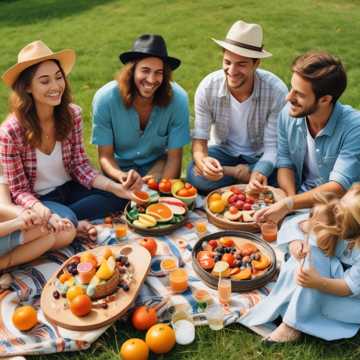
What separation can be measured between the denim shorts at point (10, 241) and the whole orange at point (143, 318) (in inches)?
41.8

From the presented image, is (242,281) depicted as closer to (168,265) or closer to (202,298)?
(202,298)

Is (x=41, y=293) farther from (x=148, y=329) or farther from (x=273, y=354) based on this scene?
(x=273, y=354)

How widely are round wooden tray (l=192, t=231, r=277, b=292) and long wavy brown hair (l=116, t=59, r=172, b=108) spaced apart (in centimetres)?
140

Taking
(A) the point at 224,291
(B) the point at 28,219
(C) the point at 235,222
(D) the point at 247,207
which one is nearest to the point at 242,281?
(A) the point at 224,291

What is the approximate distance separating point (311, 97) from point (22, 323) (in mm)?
2602

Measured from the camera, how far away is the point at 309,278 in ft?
9.65

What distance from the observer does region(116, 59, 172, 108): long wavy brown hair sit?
4.27 meters

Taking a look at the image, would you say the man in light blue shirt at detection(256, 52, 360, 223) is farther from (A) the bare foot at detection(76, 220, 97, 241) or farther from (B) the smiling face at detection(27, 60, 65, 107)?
(B) the smiling face at detection(27, 60, 65, 107)

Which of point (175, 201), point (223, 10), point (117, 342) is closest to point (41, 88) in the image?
point (175, 201)

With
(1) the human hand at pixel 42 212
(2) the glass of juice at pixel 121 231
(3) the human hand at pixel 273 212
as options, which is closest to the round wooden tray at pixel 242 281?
(3) the human hand at pixel 273 212

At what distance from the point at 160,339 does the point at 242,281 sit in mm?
737

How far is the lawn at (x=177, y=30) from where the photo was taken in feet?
26.8

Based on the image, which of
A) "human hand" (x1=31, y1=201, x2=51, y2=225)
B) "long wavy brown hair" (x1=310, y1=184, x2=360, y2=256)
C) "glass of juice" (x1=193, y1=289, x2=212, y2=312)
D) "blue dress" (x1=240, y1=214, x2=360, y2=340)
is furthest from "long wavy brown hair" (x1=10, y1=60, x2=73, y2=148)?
"long wavy brown hair" (x1=310, y1=184, x2=360, y2=256)

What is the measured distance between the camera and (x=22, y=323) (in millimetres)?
3129
